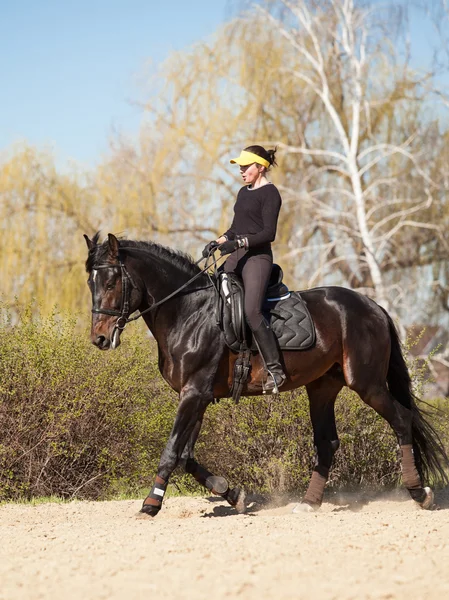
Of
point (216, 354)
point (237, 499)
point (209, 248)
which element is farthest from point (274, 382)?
point (209, 248)

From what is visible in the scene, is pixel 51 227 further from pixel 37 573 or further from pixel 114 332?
pixel 37 573

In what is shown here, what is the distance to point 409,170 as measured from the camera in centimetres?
1944

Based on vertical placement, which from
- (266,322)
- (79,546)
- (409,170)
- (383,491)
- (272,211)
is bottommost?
(383,491)

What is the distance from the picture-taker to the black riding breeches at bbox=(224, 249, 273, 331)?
679 centimetres

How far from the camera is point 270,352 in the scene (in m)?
6.83

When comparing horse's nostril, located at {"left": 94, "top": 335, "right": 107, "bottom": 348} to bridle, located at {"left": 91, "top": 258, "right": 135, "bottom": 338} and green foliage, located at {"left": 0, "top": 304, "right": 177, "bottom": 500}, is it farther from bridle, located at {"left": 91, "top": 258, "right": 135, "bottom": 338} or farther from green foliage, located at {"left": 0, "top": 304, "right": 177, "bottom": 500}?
green foliage, located at {"left": 0, "top": 304, "right": 177, "bottom": 500}

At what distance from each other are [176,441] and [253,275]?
4.99 ft

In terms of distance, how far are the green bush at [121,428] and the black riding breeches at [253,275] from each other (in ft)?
6.52

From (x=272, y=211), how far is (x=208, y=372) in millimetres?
1467

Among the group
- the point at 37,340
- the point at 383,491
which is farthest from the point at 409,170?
the point at 37,340

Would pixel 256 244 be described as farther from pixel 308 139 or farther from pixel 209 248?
pixel 308 139

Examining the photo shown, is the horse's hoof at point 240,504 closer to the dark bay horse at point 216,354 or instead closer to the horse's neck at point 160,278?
the dark bay horse at point 216,354

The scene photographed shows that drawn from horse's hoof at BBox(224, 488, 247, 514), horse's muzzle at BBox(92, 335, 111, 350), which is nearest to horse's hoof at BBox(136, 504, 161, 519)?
horse's hoof at BBox(224, 488, 247, 514)

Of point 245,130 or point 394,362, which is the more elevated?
Result: point 245,130
